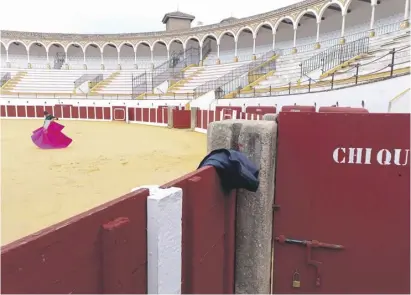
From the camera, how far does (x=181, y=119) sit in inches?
602

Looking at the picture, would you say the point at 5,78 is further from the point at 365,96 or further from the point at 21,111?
the point at 365,96

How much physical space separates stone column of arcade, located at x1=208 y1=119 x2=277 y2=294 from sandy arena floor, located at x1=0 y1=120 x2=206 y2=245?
178 cm

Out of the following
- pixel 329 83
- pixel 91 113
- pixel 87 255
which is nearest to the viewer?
pixel 87 255

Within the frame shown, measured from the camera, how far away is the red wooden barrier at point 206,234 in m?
1.62

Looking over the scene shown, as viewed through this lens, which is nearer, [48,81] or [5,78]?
[48,81]

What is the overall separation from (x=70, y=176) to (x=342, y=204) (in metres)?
4.02

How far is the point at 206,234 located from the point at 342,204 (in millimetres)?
Result: 1173

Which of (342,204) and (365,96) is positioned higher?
(365,96)

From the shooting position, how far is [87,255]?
41.3 inches

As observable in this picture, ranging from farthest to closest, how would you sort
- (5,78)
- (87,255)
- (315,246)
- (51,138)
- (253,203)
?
(5,78)
(51,138)
(315,246)
(253,203)
(87,255)

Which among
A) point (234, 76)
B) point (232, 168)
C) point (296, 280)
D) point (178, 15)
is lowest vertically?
point (296, 280)

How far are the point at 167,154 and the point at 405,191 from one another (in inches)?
215

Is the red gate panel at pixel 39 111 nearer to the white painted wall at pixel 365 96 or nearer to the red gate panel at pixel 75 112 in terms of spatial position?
the red gate panel at pixel 75 112

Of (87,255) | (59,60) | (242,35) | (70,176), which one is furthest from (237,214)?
(59,60)
